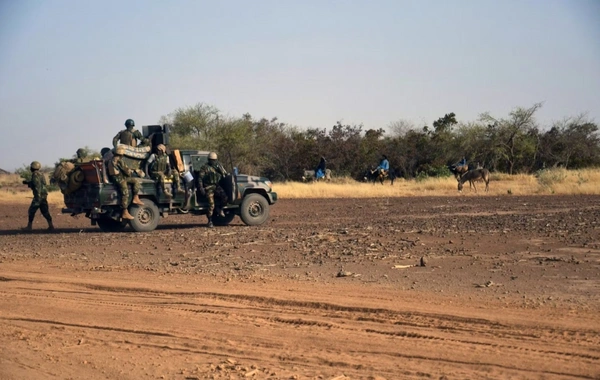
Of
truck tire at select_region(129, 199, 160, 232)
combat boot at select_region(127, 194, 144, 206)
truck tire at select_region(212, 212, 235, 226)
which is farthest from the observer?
truck tire at select_region(212, 212, 235, 226)

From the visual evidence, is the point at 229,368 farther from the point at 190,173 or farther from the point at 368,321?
the point at 190,173

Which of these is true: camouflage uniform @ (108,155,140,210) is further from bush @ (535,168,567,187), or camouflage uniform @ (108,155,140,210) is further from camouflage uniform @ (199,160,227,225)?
bush @ (535,168,567,187)

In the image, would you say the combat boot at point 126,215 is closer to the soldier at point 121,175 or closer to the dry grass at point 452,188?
the soldier at point 121,175

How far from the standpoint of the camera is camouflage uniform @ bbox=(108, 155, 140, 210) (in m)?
17.8

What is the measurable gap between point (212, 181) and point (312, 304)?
10433 mm

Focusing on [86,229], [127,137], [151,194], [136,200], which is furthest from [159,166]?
[86,229]

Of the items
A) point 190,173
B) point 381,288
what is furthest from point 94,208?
point 381,288

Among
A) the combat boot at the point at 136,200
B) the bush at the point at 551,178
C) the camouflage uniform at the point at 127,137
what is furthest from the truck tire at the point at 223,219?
the bush at the point at 551,178

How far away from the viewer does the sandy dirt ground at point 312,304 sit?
21.9 feet

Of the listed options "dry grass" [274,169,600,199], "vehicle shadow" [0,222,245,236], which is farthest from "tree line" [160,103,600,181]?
"vehicle shadow" [0,222,245,236]

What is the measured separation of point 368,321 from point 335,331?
50cm

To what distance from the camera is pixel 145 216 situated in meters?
18.7

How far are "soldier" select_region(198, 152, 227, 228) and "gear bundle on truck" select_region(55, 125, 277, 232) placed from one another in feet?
0.42

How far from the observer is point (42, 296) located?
34.1 feet
